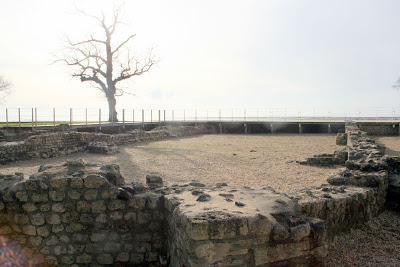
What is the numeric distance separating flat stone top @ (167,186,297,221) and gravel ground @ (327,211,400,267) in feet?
3.88

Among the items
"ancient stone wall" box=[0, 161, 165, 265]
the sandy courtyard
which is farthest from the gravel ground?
"ancient stone wall" box=[0, 161, 165, 265]

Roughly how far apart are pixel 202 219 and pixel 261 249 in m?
0.75

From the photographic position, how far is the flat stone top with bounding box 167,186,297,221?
4898 mm

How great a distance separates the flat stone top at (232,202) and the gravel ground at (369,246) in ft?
3.88

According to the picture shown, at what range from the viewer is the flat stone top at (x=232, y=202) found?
16.1 ft

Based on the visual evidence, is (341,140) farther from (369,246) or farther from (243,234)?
(243,234)

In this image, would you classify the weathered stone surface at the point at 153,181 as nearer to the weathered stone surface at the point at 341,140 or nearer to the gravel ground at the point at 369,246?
the gravel ground at the point at 369,246

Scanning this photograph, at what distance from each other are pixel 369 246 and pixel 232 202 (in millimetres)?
2549

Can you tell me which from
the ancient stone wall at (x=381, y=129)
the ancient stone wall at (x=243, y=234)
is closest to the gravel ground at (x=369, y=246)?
the ancient stone wall at (x=243, y=234)

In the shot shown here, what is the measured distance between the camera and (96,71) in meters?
38.9

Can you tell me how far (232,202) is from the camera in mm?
5453

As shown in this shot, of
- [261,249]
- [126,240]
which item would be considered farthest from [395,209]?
[126,240]

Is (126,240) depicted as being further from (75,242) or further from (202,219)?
(202,219)

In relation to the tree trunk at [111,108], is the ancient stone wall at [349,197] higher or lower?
lower
